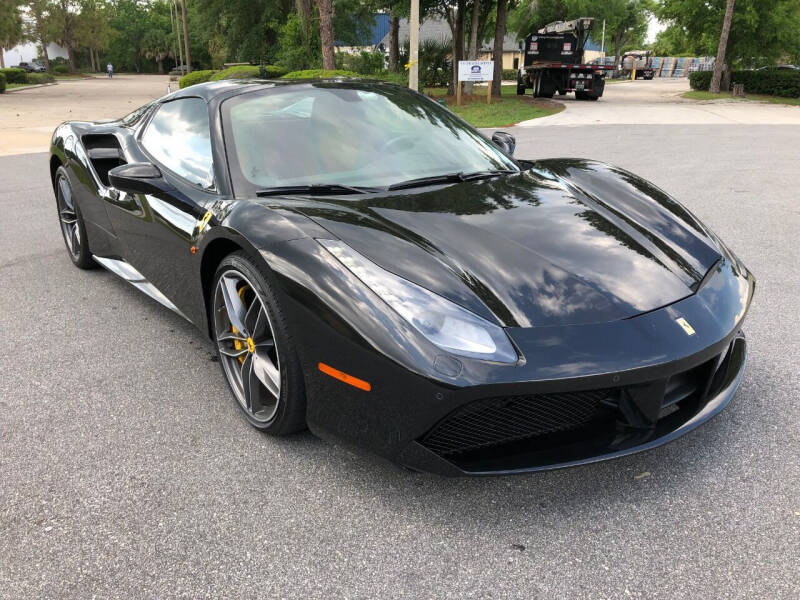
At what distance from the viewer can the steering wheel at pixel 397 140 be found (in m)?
2.94

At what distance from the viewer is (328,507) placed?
208cm

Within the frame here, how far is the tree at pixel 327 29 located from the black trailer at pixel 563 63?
10786 mm

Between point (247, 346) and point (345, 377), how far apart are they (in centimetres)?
68

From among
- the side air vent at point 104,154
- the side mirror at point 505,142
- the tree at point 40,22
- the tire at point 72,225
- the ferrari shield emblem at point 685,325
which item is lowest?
the tire at point 72,225

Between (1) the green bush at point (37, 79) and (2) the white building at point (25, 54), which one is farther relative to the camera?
(2) the white building at point (25, 54)

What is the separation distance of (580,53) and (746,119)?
38.3 ft

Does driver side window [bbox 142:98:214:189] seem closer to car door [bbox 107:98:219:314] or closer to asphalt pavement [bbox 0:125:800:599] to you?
car door [bbox 107:98:219:314]

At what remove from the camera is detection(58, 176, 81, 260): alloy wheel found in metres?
4.42

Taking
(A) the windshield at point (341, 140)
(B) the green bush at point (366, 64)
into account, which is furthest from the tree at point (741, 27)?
(A) the windshield at point (341, 140)

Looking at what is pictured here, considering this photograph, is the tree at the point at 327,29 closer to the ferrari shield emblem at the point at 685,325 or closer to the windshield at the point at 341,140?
the windshield at the point at 341,140

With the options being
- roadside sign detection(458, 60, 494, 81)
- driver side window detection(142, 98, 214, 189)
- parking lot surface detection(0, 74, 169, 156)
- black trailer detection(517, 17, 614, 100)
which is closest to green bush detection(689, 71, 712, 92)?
black trailer detection(517, 17, 614, 100)

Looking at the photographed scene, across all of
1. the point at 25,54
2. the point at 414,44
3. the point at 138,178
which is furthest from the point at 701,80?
the point at 25,54

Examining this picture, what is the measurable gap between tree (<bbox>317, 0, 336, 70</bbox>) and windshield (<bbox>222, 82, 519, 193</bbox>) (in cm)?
1686

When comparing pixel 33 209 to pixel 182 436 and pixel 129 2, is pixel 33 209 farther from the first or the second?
pixel 129 2
